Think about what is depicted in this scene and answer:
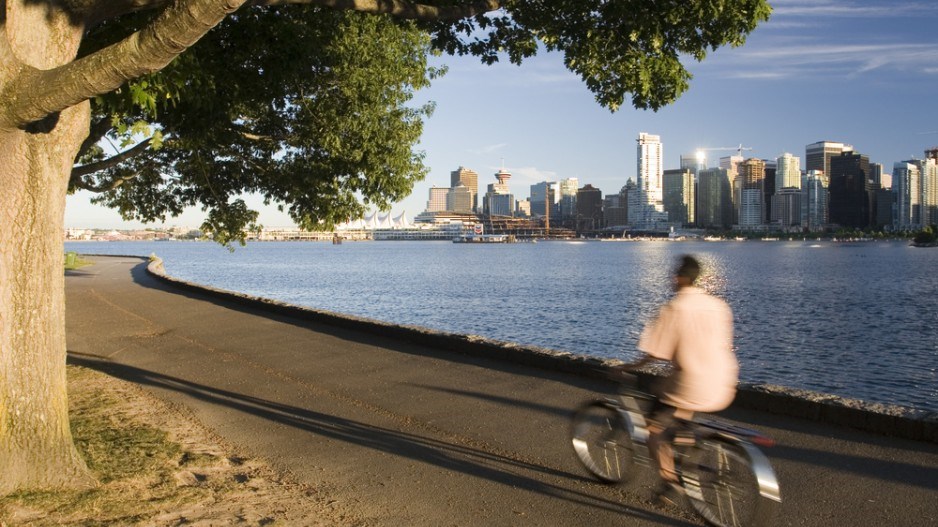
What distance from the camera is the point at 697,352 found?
5.10 metres

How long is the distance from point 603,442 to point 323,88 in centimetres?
1249

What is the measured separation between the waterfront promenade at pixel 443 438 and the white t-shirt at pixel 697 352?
882 mm

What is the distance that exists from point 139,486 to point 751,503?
4.46 meters

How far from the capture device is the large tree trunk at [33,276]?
540 cm

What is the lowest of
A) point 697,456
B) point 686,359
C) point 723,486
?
point 723,486

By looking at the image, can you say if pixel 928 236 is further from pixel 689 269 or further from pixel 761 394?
pixel 689 269

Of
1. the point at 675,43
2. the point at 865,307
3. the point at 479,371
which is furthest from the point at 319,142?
the point at 865,307

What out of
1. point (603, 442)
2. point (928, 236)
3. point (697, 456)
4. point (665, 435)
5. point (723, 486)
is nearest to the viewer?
point (723, 486)

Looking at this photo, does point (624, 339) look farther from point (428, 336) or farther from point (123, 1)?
point (123, 1)

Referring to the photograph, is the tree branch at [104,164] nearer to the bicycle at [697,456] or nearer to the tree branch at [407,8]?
the tree branch at [407,8]

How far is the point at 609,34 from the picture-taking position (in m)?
9.56

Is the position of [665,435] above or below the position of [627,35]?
below

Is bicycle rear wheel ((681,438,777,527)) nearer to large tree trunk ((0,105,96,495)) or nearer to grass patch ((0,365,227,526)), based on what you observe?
grass patch ((0,365,227,526))

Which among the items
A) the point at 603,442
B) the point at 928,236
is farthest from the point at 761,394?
the point at 928,236
